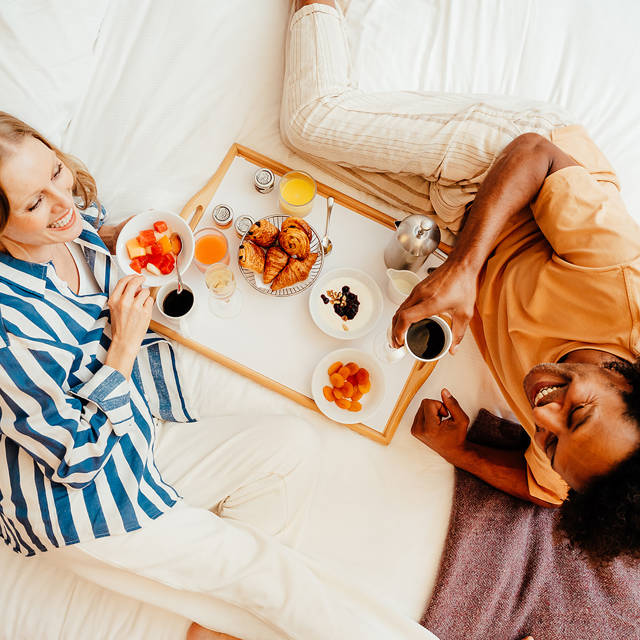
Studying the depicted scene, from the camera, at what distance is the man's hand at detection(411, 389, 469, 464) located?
59.4 inches

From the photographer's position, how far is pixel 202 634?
136cm

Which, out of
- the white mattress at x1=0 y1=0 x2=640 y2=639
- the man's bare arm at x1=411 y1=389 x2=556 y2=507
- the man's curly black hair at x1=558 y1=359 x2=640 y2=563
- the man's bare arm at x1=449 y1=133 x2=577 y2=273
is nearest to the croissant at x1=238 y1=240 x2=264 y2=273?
the white mattress at x1=0 y1=0 x2=640 y2=639

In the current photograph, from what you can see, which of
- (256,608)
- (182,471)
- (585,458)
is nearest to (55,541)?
(182,471)

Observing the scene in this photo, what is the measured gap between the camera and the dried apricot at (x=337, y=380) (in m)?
1.47

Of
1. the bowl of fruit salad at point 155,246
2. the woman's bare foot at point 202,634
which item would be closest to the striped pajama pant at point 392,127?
the bowl of fruit salad at point 155,246

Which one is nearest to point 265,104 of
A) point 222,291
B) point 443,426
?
point 222,291

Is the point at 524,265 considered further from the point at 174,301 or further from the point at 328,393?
the point at 174,301

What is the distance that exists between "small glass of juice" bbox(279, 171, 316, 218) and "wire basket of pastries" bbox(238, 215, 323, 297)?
0.07 meters

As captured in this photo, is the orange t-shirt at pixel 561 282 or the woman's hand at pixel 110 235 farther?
the woman's hand at pixel 110 235

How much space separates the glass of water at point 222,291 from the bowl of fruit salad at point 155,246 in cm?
8

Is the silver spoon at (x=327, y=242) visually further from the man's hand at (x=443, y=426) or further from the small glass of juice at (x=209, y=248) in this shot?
the man's hand at (x=443, y=426)

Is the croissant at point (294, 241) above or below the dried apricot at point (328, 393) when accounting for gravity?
above

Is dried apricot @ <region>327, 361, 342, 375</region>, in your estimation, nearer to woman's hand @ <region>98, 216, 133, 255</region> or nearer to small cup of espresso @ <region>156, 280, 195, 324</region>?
small cup of espresso @ <region>156, 280, 195, 324</region>

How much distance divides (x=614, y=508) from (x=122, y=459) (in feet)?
3.96
